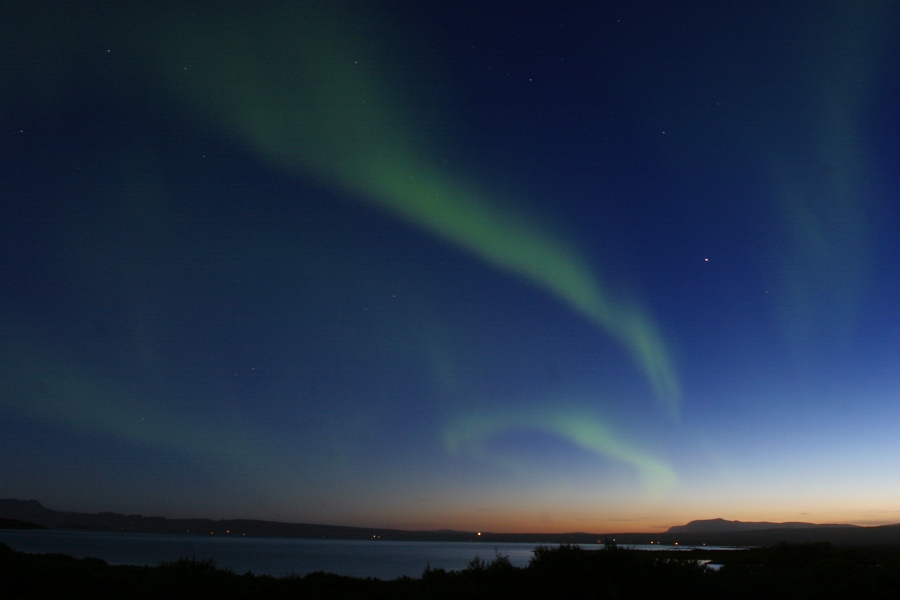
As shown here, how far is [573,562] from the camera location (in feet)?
58.5

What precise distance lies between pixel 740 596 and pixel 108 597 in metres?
17.7

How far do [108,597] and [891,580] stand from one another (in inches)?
963

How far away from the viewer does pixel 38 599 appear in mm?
16922

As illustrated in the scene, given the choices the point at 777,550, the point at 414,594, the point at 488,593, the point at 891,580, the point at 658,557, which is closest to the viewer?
the point at 488,593

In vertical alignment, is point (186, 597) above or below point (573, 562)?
below

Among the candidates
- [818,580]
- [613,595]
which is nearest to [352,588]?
[613,595]

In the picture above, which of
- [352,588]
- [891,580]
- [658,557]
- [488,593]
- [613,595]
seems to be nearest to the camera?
[613,595]

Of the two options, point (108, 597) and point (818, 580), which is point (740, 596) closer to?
point (818, 580)

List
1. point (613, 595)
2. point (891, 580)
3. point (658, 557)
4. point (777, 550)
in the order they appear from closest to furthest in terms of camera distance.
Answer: point (613, 595)
point (658, 557)
point (891, 580)
point (777, 550)

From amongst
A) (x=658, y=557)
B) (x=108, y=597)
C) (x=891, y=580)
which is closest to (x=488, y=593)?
(x=658, y=557)

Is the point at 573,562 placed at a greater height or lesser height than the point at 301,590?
greater

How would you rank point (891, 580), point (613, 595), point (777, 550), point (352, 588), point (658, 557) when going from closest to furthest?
point (613, 595) < point (658, 557) < point (891, 580) < point (352, 588) < point (777, 550)

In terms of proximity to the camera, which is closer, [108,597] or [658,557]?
[108,597]

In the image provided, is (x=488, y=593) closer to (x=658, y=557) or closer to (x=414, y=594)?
(x=414, y=594)
